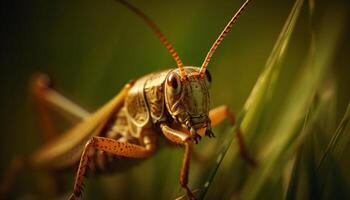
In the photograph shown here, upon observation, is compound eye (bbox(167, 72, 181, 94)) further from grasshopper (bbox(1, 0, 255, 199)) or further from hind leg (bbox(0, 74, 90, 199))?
hind leg (bbox(0, 74, 90, 199))

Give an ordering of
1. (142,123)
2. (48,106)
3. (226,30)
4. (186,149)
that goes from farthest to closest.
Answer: (48,106)
(142,123)
(186,149)
(226,30)

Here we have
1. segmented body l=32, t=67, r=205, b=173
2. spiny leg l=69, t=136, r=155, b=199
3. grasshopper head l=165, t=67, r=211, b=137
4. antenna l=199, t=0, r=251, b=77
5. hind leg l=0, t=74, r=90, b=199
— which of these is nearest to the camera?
antenna l=199, t=0, r=251, b=77

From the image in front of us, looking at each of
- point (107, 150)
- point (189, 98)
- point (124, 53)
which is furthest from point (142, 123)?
point (124, 53)

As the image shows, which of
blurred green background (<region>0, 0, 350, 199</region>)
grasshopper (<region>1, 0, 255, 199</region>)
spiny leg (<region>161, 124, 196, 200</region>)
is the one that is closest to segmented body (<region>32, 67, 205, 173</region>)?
grasshopper (<region>1, 0, 255, 199</region>)

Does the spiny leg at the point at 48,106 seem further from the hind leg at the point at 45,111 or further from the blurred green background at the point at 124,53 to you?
the blurred green background at the point at 124,53

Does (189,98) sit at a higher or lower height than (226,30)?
lower

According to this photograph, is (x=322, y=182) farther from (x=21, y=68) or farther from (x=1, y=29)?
(x=1, y=29)

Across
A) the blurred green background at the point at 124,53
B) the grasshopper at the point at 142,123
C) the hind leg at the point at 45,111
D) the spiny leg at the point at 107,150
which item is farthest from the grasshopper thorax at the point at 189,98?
the hind leg at the point at 45,111

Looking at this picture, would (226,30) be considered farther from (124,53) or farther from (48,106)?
(48,106)
